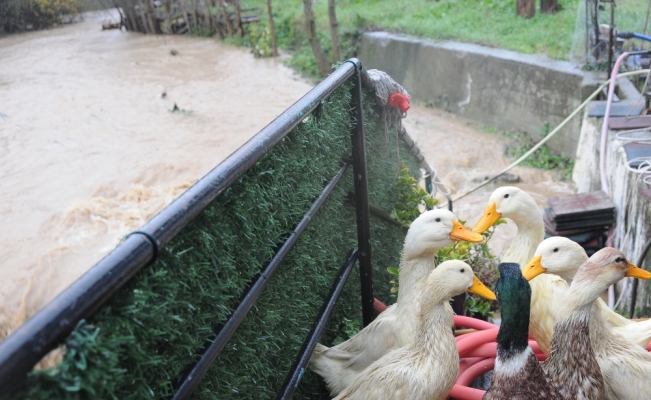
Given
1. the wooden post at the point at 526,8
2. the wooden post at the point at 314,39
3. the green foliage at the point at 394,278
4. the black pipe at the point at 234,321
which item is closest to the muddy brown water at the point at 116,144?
the wooden post at the point at 314,39

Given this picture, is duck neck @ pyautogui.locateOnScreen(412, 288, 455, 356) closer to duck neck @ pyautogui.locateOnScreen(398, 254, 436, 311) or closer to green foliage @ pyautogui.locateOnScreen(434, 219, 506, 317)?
duck neck @ pyautogui.locateOnScreen(398, 254, 436, 311)

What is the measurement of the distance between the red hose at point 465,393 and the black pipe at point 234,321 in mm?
1075

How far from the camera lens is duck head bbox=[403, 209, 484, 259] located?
9.77 feet

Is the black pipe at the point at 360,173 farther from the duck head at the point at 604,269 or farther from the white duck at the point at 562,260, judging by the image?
the duck head at the point at 604,269

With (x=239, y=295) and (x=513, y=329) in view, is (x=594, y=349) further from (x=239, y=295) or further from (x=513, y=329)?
(x=239, y=295)

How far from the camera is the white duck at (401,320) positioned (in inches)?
111

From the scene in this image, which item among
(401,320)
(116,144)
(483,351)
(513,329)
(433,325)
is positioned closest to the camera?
(513,329)

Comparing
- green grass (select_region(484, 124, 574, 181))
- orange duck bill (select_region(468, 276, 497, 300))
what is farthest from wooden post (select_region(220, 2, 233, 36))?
orange duck bill (select_region(468, 276, 497, 300))

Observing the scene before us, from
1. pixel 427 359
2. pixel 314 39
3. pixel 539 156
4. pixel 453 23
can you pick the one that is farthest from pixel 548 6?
pixel 427 359

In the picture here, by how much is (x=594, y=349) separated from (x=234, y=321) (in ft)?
5.41

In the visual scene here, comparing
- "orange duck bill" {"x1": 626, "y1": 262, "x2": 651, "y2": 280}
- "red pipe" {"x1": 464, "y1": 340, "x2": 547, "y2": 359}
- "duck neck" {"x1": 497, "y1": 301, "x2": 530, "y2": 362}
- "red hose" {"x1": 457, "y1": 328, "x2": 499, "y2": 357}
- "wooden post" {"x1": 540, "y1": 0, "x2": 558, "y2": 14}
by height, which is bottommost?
"wooden post" {"x1": 540, "y1": 0, "x2": 558, "y2": 14}

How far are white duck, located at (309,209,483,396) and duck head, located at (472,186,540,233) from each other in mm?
524

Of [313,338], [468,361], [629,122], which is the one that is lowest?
[629,122]

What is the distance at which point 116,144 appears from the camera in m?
12.6
